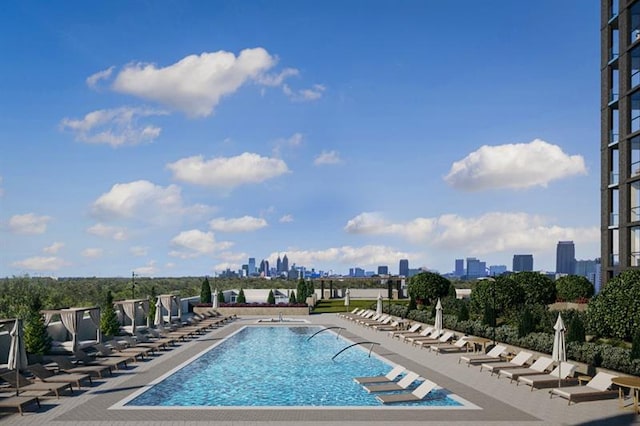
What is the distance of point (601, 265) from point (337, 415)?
25.2 metres

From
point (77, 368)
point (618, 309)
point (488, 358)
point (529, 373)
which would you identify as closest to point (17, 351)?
point (77, 368)

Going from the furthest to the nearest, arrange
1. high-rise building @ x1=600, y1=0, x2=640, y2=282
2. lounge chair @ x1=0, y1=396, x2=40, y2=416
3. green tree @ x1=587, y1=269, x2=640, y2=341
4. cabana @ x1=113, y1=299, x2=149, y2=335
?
high-rise building @ x1=600, y1=0, x2=640, y2=282 < cabana @ x1=113, y1=299, x2=149, y2=335 < green tree @ x1=587, y1=269, x2=640, y2=341 < lounge chair @ x1=0, y1=396, x2=40, y2=416

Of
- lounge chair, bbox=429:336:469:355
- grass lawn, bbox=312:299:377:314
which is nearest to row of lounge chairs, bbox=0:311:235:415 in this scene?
lounge chair, bbox=429:336:469:355

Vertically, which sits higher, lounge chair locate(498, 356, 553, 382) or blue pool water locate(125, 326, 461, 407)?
lounge chair locate(498, 356, 553, 382)

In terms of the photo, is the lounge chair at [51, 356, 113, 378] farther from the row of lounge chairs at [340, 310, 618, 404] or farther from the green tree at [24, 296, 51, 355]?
the row of lounge chairs at [340, 310, 618, 404]

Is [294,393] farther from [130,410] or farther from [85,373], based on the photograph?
[85,373]

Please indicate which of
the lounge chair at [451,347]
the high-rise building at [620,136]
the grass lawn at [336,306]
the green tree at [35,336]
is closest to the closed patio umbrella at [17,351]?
the green tree at [35,336]

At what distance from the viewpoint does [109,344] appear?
20906mm

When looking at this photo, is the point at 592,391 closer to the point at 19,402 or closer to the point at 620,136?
the point at 19,402

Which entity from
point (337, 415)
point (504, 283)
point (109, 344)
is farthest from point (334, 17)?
point (337, 415)

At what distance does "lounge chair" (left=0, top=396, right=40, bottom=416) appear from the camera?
12281mm

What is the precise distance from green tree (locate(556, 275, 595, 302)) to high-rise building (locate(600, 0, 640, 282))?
2225 mm

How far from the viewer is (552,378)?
49.3 feet

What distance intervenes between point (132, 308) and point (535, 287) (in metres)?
19.2
